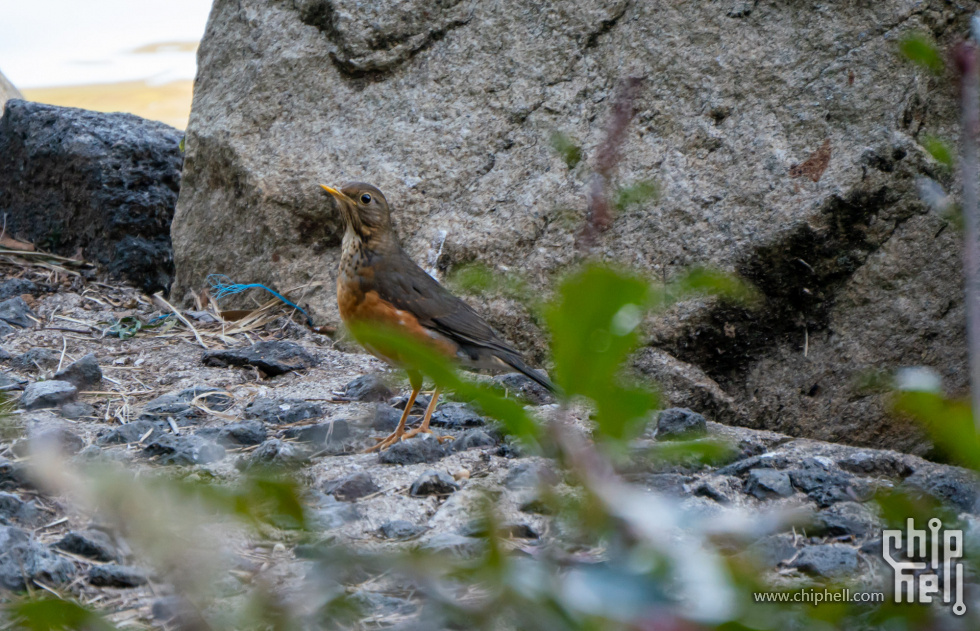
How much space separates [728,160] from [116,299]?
344cm

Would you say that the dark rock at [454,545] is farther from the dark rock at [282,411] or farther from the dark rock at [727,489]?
the dark rock at [282,411]

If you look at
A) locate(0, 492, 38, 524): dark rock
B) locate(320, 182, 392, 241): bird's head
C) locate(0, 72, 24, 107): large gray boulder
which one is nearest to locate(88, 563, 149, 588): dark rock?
locate(0, 492, 38, 524): dark rock

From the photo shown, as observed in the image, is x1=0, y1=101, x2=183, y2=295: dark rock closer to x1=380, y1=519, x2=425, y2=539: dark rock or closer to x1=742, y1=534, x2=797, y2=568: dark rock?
x1=380, y1=519, x2=425, y2=539: dark rock

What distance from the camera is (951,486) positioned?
290 cm

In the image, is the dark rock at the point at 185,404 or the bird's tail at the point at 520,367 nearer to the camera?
the dark rock at the point at 185,404

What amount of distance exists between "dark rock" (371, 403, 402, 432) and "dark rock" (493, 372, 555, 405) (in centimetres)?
48

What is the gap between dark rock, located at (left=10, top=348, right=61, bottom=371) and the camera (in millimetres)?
4090

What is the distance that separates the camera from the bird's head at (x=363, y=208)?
14.0ft

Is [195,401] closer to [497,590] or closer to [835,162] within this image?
[835,162]

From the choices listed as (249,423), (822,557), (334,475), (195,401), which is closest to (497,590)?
(822,557)

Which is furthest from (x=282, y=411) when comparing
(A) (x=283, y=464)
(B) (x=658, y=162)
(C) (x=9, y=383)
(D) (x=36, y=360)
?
(B) (x=658, y=162)

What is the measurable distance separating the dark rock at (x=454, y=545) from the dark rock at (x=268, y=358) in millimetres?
2021

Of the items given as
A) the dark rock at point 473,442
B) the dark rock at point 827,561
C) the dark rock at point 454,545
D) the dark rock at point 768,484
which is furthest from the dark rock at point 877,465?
the dark rock at point 454,545

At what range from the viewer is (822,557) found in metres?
2.32
